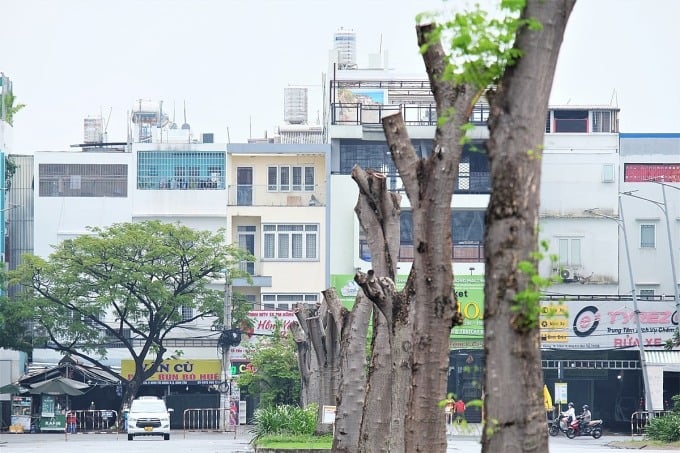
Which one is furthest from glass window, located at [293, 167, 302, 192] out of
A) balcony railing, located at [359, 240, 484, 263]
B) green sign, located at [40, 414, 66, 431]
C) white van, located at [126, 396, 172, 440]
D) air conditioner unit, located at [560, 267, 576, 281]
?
white van, located at [126, 396, 172, 440]

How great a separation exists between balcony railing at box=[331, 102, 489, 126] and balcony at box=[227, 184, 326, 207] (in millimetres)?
3565

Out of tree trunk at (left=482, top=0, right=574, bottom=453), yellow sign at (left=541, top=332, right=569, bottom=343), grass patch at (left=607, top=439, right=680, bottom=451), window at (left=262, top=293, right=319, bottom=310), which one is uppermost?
window at (left=262, top=293, right=319, bottom=310)

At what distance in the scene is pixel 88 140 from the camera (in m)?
83.7

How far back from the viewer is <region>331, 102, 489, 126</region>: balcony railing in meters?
68.8

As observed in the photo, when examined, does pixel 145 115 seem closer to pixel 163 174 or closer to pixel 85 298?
pixel 163 174

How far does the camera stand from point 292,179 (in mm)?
71000

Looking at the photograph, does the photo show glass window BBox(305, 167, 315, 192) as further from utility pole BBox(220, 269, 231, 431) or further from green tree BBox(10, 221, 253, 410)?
utility pole BBox(220, 269, 231, 431)

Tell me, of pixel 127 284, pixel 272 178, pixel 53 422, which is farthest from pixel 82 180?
pixel 53 422

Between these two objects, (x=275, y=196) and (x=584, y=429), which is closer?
(x=584, y=429)

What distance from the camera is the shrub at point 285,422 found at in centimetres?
3491

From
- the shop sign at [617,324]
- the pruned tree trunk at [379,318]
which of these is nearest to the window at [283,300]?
the shop sign at [617,324]

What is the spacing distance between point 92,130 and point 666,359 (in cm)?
3849

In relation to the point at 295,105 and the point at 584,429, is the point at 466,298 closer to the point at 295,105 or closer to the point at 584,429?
the point at 584,429

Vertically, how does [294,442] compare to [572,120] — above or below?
below
